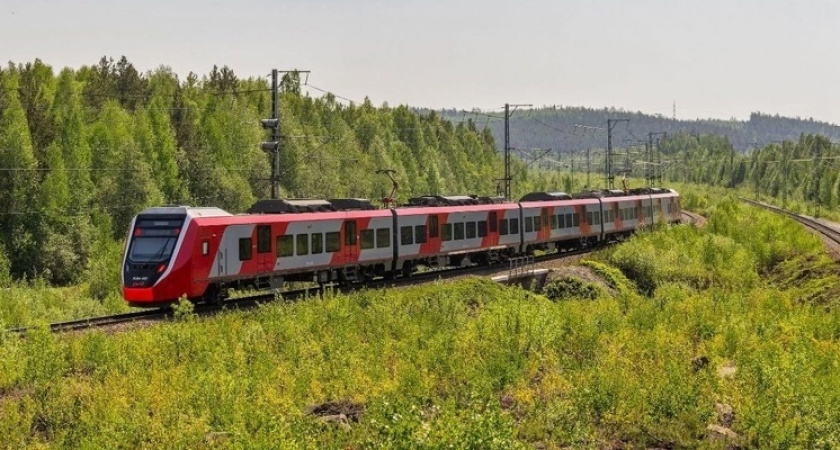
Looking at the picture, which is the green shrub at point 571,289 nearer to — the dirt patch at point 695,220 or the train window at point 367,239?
the train window at point 367,239

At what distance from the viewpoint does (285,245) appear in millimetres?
27188

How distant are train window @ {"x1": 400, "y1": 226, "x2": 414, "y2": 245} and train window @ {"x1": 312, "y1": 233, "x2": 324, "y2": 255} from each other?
15.5 feet

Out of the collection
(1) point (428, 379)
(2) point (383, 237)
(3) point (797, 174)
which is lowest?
(1) point (428, 379)

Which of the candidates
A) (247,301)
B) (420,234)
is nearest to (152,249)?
(247,301)

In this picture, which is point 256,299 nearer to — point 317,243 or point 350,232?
point 317,243

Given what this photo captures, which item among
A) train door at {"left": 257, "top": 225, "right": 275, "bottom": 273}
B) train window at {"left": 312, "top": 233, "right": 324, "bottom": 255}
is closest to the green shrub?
train window at {"left": 312, "top": 233, "right": 324, "bottom": 255}

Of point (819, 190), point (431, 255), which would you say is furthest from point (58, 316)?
point (819, 190)

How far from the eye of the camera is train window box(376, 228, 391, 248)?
31.5m

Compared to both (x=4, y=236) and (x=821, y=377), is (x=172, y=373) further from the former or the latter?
(x=4, y=236)

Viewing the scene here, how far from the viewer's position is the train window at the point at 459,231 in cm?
3612

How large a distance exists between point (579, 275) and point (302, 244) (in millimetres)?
12260

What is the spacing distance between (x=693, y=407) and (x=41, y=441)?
9724 mm

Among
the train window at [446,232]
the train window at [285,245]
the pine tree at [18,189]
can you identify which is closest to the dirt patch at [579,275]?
the train window at [446,232]

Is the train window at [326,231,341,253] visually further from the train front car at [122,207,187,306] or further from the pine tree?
the pine tree
